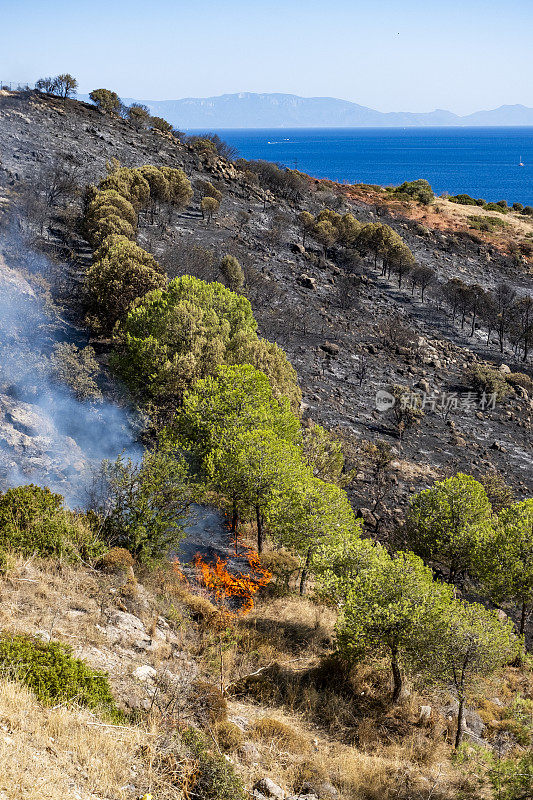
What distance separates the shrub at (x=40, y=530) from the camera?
15.9m

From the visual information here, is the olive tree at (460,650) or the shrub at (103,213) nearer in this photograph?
the olive tree at (460,650)

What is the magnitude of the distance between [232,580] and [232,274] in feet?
110

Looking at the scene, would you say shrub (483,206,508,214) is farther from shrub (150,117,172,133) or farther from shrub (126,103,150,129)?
shrub (126,103,150,129)

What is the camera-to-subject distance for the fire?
20859 millimetres

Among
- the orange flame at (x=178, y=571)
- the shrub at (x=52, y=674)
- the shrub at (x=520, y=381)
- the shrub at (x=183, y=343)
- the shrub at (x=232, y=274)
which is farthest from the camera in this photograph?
the shrub at (x=520, y=381)

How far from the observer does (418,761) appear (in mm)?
14547

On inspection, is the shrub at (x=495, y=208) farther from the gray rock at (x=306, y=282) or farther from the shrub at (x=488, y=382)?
the shrub at (x=488, y=382)

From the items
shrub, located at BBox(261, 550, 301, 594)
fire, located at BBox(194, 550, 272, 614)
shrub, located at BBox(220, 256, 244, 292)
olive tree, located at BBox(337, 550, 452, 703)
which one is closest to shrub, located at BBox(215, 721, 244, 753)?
olive tree, located at BBox(337, 550, 452, 703)

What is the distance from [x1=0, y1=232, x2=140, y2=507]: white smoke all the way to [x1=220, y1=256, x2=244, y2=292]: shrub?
18775 millimetres

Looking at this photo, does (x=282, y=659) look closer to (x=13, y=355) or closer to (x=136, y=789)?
(x=136, y=789)

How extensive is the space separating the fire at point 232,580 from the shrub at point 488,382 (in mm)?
31867

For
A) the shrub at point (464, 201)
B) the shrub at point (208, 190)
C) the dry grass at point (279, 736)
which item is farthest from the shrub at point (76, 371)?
the shrub at point (464, 201)

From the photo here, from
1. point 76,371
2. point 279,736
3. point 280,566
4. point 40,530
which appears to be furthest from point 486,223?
point 279,736

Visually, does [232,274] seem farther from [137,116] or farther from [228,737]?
[137,116]
